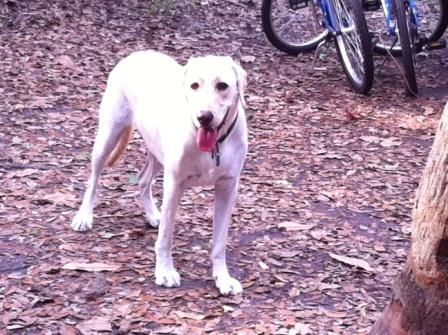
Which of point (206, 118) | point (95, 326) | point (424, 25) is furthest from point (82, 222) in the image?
point (424, 25)

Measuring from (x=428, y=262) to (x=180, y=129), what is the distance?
4.71 ft

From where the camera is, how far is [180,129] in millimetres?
3846

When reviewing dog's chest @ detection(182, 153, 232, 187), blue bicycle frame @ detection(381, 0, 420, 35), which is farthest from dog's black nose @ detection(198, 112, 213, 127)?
blue bicycle frame @ detection(381, 0, 420, 35)

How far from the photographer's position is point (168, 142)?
3.96 m

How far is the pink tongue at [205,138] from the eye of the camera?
11.9 ft

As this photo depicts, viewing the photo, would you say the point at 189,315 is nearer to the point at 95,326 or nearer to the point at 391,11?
the point at 95,326

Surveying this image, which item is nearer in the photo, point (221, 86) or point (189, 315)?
point (221, 86)

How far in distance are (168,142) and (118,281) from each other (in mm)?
815

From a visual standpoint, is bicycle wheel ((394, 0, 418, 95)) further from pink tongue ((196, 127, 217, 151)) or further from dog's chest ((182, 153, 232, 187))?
pink tongue ((196, 127, 217, 151))

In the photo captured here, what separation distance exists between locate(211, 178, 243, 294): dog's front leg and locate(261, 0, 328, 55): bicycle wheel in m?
4.91

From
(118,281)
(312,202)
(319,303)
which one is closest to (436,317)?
(319,303)

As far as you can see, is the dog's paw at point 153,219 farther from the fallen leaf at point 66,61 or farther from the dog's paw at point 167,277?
the fallen leaf at point 66,61

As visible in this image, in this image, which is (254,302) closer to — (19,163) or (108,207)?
(108,207)

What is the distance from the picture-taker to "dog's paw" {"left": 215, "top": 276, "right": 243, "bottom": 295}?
4.06m
